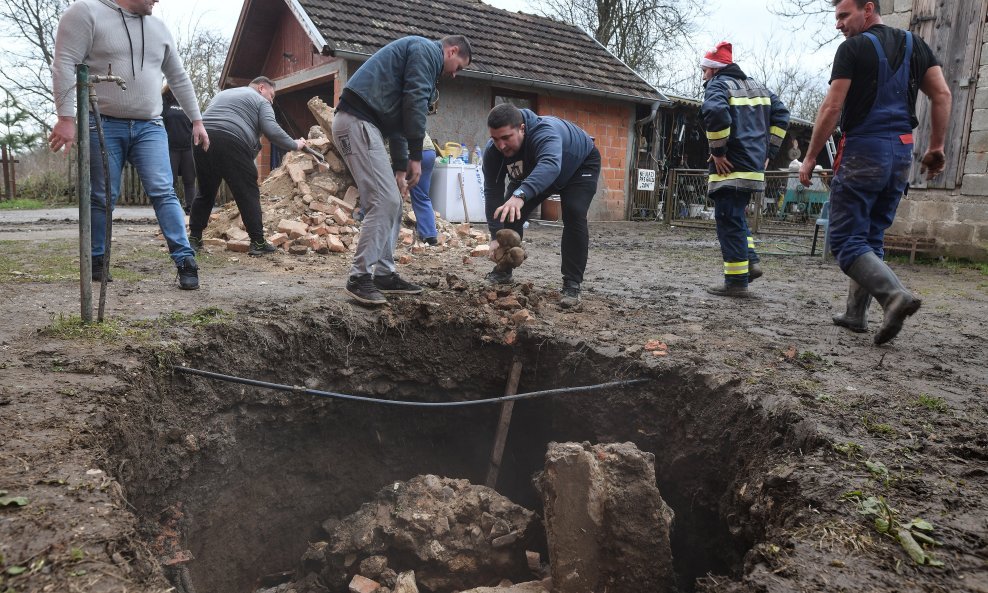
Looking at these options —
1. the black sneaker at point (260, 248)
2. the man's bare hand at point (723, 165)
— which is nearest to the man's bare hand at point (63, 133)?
the black sneaker at point (260, 248)

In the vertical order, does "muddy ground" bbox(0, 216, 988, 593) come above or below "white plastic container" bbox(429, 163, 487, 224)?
below

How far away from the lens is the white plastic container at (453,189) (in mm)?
10336

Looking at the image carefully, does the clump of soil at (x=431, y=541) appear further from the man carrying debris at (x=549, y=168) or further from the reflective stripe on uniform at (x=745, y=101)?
the reflective stripe on uniform at (x=745, y=101)

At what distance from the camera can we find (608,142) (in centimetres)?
1338

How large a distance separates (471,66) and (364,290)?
26.8 ft

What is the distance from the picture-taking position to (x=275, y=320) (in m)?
3.69

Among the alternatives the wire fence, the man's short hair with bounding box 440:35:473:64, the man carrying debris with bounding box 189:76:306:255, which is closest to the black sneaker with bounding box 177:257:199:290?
the man carrying debris with bounding box 189:76:306:255

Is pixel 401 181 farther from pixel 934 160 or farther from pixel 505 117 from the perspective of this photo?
pixel 934 160

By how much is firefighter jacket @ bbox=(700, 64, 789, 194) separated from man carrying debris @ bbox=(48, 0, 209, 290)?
3683 millimetres

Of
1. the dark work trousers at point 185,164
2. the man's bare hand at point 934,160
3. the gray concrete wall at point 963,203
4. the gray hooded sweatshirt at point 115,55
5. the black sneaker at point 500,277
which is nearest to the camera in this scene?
the gray hooded sweatshirt at point 115,55

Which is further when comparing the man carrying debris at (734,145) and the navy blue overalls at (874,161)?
the man carrying debris at (734,145)

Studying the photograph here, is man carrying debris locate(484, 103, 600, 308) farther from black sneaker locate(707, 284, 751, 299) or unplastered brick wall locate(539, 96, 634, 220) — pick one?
unplastered brick wall locate(539, 96, 634, 220)

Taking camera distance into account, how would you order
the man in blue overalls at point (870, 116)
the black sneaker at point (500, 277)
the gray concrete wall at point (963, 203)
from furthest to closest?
the gray concrete wall at point (963, 203)
the black sneaker at point (500, 277)
the man in blue overalls at point (870, 116)

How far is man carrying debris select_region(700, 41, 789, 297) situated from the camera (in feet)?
15.3
